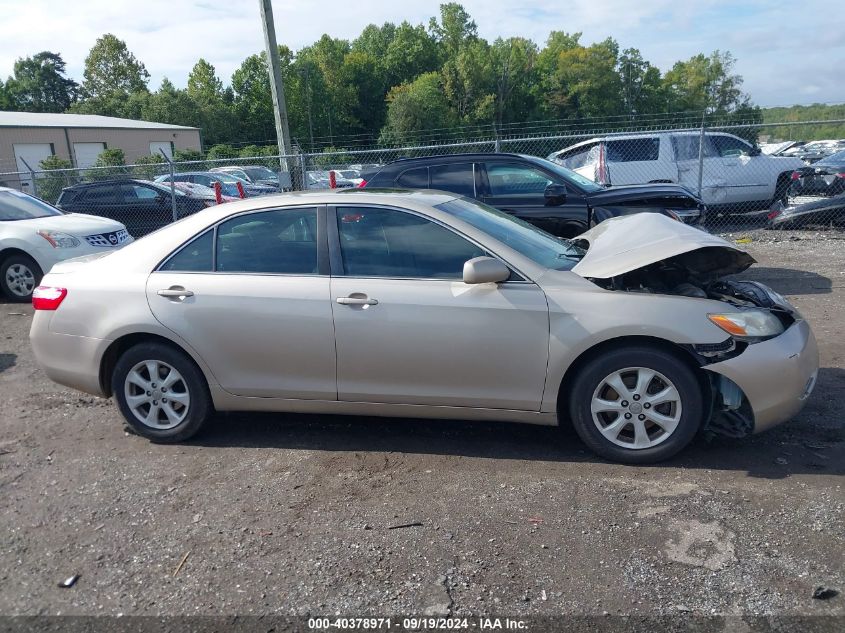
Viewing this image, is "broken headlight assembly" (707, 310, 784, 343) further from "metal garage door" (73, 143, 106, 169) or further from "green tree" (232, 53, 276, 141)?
"green tree" (232, 53, 276, 141)

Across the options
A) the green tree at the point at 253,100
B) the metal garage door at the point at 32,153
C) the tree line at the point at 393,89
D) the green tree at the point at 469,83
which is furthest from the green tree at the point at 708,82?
the metal garage door at the point at 32,153

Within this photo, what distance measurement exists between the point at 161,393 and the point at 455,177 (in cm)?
491

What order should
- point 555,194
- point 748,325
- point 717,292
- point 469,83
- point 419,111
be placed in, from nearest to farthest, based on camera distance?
1. point 748,325
2. point 717,292
3. point 555,194
4. point 419,111
5. point 469,83

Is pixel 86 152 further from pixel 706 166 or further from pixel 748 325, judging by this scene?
pixel 748 325

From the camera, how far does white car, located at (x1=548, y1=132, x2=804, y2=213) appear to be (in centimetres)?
1368

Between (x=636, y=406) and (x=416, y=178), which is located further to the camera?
(x=416, y=178)

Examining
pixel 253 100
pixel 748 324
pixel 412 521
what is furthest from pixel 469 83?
pixel 412 521

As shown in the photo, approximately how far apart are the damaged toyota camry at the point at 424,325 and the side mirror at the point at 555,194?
311 cm

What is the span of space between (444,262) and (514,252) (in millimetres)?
425

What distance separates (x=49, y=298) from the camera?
15.9ft

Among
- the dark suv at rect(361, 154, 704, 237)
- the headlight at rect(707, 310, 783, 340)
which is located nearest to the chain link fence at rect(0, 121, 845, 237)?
the dark suv at rect(361, 154, 704, 237)

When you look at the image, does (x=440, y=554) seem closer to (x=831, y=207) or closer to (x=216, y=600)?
(x=216, y=600)

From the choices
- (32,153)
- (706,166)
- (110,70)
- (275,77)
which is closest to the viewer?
(275,77)

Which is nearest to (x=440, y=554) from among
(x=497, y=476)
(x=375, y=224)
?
(x=497, y=476)
